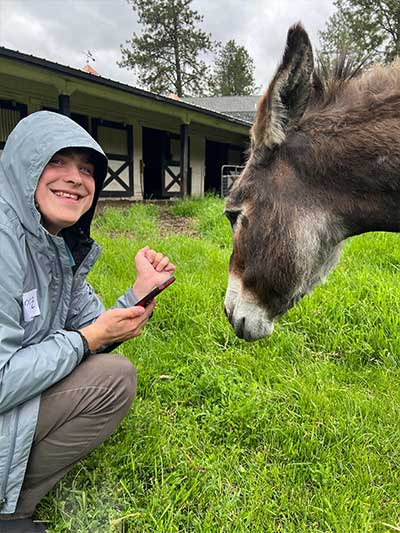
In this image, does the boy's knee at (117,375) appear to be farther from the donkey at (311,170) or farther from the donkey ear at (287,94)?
the donkey ear at (287,94)

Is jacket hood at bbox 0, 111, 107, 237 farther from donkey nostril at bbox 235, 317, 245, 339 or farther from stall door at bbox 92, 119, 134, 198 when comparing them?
stall door at bbox 92, 119, 134, 198

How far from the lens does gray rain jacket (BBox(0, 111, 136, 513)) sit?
53.0 inches

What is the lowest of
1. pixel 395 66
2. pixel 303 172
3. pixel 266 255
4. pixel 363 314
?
pixel 363 314

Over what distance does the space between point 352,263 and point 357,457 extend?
2.85m

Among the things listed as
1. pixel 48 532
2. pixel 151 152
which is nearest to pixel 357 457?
pixel 48 532

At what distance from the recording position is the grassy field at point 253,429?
1.61m

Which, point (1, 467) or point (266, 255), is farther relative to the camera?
point (266, 255)

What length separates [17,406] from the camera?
138 centimetres

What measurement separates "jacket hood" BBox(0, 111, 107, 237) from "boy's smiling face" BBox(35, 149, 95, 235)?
8 centimetres

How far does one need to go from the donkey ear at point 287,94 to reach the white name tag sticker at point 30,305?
103 centimetres

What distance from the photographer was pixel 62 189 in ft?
5.20

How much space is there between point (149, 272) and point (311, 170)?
3.03 ft

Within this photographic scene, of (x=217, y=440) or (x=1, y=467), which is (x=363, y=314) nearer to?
(x=217, y=440)

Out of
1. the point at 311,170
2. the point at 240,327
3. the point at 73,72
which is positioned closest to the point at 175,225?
the point at 73,72
